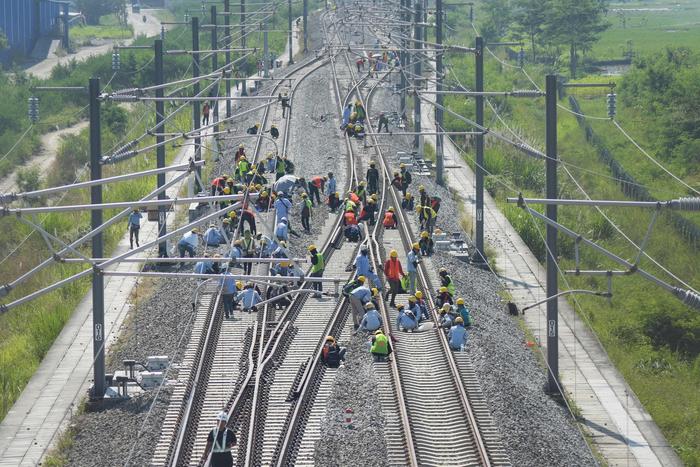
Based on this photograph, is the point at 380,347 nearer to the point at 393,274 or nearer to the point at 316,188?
the point at 393,274

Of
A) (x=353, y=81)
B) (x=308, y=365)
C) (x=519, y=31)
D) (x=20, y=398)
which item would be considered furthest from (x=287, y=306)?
(x=519, y=31)

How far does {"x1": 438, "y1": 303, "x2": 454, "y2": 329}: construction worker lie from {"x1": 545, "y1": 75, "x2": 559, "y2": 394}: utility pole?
7.06 feet

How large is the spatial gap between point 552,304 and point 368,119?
30.9 meters

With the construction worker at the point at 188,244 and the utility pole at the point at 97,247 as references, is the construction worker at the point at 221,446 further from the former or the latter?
the construction worker at the point at 188,244

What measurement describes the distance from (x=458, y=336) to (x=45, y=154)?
135 ft

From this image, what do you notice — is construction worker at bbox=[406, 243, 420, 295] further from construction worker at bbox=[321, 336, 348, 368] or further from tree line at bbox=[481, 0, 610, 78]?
tree line at bbox=[481, 0, 610, 78]

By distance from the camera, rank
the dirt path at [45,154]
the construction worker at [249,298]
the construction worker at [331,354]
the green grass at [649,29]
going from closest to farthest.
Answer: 1. the construction worker at [331,354]
2. the construction worker at [249,298]
3. the dirt path at [45,154]
4. the green grass at [649,29]

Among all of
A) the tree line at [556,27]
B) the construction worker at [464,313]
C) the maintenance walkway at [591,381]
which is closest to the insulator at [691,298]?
the maintenance walkway at [591,381]

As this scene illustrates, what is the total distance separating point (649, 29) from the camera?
416 ft

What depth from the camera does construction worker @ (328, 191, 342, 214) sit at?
40.4 meters

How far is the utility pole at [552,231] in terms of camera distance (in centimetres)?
2595

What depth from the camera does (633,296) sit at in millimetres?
34594

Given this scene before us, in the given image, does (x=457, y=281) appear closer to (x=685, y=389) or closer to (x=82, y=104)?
(x=685, y=389)

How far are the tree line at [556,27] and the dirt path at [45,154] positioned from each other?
33.8 m
